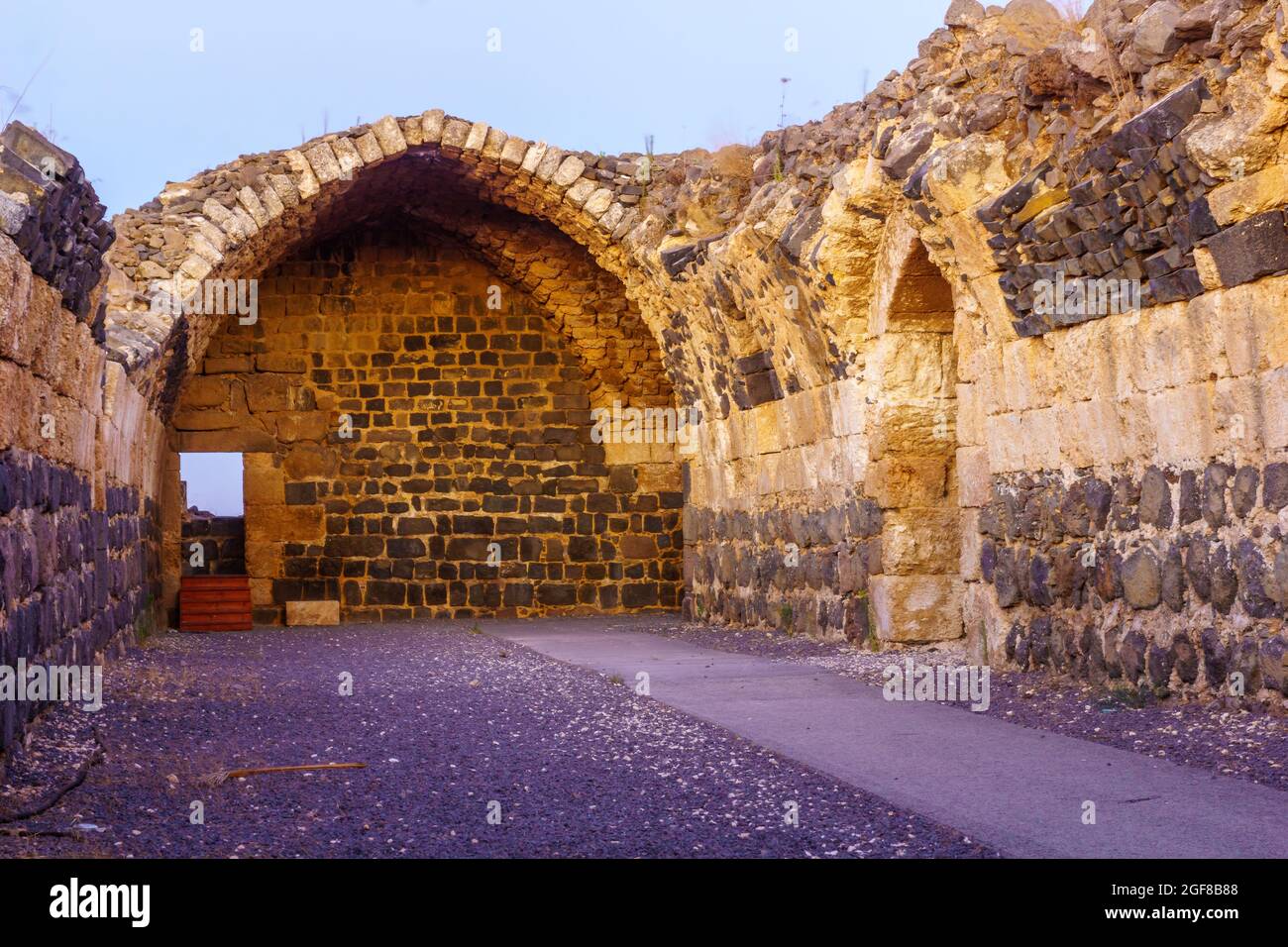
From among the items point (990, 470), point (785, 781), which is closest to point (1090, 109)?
point (990, 470)

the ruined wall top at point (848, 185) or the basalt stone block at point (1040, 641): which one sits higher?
the ruined wall top at point (848, 185)

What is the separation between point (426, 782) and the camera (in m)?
5.12

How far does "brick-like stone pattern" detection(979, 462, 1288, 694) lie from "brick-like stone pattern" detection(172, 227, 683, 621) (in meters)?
8.10

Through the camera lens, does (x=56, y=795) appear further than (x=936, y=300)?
No

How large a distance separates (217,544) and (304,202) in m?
4.31

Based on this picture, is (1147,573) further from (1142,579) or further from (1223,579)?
(1223,579)

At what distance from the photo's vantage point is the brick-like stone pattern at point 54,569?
5375 millimetres

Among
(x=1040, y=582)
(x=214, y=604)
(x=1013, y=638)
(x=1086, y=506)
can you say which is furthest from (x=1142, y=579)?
(x=214, y=604)

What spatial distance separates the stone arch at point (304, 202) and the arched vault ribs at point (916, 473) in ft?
14.1

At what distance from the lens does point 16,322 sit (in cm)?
554

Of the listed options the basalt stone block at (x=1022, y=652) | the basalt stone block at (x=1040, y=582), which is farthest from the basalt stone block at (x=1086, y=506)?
the basalt stone block at (x=1022, y=652)

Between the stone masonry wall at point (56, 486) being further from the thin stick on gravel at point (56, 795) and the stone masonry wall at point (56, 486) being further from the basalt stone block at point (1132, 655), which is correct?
the basalt stone block at point (1132, 655)

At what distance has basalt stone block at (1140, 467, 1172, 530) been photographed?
636 centimetres

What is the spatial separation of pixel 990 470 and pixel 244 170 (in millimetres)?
7326
